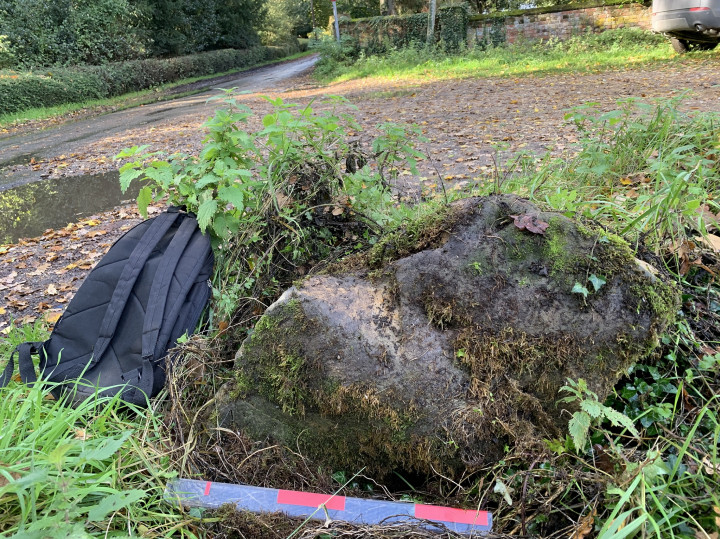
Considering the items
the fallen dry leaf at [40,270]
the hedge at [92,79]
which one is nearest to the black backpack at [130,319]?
the fallen dry leaf at [40,270]

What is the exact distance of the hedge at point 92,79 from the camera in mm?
13945

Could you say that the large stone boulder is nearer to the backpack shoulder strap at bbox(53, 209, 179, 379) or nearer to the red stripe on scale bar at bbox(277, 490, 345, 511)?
the red stripe on scale bar at bbox(277, 490, 345, 511)

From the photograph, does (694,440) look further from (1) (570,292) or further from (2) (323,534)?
(2) (323,534)

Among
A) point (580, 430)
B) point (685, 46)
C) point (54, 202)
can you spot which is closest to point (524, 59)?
point (685, 46)

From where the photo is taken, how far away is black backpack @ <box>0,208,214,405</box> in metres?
2.13

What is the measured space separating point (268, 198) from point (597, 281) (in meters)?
1.64

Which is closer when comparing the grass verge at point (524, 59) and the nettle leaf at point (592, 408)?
the nettle leaf at point (592, 408)

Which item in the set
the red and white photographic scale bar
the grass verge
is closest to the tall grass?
the red and white photographic scale bar

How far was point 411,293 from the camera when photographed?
191 cm

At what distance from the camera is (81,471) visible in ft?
5.35

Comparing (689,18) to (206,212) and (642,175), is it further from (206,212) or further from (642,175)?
(206,212)

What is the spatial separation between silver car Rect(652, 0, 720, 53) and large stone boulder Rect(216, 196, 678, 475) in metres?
11.0

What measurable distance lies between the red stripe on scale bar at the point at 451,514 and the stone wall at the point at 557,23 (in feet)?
60.9

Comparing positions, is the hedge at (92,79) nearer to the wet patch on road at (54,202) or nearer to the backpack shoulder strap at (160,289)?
the wet patch on road at (54,202)
